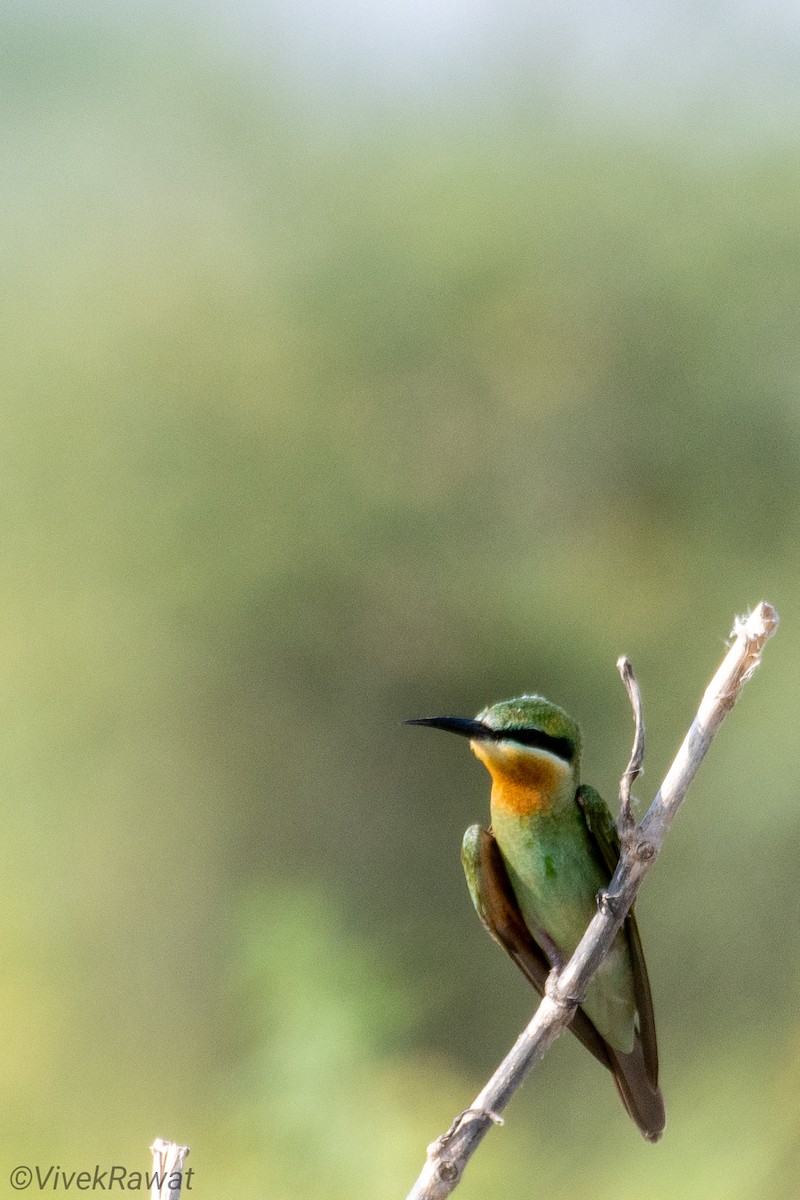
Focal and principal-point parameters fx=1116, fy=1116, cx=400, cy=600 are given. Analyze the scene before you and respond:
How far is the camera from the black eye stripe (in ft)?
4.73

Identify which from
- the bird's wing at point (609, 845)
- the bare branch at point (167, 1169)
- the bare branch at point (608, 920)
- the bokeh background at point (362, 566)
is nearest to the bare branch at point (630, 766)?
the bare branch at point (608, 920)

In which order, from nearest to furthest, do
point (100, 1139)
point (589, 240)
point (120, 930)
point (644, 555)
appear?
point (100, 1139), point (120, 930), point (644, 555), point (589, 240)

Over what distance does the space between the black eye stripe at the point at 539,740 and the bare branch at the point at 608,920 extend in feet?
1.05

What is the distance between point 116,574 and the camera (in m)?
2.88

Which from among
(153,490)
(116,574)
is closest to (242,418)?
(153,490)

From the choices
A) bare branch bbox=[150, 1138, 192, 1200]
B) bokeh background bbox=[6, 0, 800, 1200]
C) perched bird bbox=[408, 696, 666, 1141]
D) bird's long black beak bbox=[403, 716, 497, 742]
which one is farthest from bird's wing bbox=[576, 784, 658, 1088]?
bokeh background bbox=[6, 0, 800, 1200]

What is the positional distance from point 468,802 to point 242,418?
1.19 meters

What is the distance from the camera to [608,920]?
1139mm

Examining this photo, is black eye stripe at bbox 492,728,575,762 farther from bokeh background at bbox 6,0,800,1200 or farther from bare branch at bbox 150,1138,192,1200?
bokeh background at bbox 6,0,800,1200

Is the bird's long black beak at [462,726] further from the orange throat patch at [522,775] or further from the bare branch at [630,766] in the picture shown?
the bare branch at [630,766]

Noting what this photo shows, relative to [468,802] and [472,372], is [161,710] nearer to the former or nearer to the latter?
[468,802]

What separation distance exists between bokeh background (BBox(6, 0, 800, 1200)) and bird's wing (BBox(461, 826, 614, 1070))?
1.00 metres

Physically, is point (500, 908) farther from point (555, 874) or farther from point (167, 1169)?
point (167, 1169)

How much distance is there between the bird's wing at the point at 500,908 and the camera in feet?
5.16
